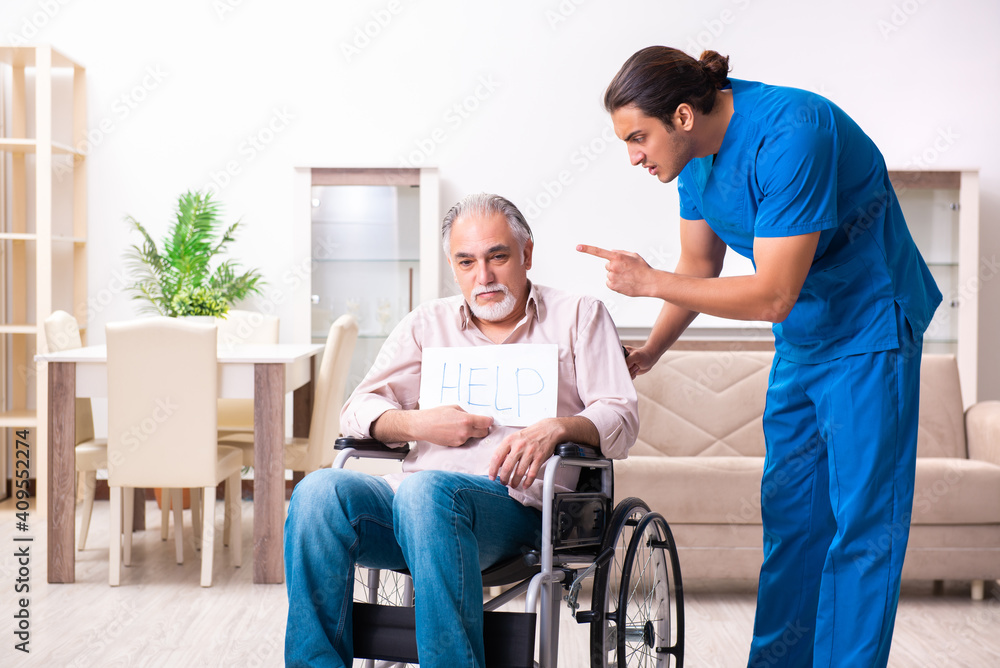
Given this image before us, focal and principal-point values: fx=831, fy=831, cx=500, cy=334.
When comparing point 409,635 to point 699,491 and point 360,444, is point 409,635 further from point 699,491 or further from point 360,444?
point 699,491

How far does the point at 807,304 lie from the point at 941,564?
1.57m

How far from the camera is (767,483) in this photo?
1587 mm

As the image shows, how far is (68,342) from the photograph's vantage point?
306 centimetres

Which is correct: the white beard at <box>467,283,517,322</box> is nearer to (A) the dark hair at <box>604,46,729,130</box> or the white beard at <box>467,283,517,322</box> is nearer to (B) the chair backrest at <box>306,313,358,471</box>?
(A) the dark hair at <box>604,46,729,130</box>

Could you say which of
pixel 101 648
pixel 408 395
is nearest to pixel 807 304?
pixel 408 395

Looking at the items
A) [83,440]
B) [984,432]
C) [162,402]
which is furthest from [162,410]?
[984,432]

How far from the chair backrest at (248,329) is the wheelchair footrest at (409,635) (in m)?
2.59

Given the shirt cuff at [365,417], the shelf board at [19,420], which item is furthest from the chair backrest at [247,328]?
the shirt cuff at [365,417]

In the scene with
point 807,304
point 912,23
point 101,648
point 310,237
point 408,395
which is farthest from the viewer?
point 912,23

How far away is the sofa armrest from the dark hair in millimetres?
1979

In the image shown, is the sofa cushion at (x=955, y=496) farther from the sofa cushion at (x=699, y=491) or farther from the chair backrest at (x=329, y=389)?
the chair backrest at (x=329, y=389)

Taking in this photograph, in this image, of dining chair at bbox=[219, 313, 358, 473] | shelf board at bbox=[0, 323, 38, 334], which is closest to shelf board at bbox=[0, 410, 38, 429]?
shelf board at bbox=[0, 323, 38, 334]

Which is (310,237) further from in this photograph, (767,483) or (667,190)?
(767,483)

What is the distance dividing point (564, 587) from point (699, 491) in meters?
1.21
